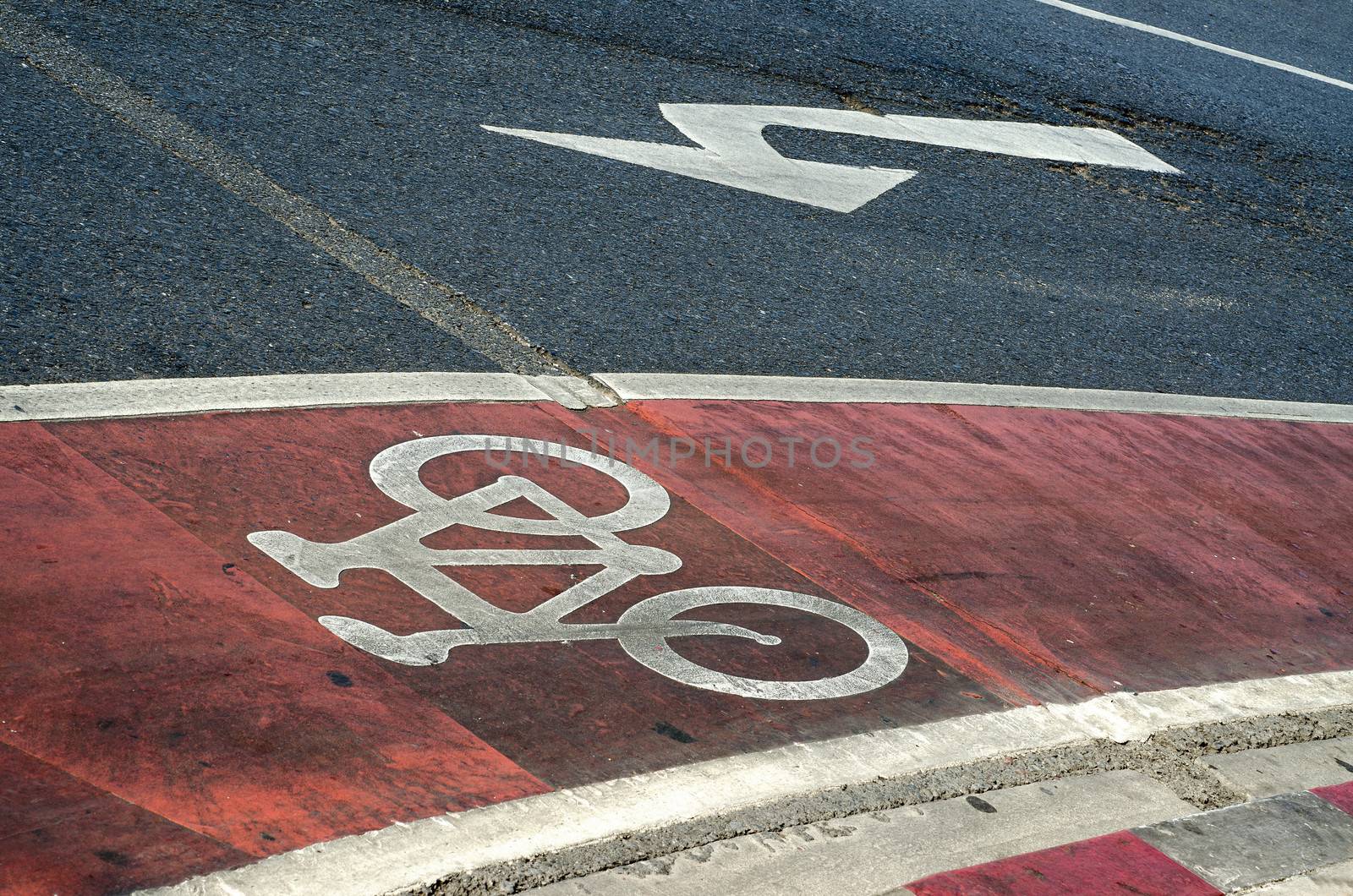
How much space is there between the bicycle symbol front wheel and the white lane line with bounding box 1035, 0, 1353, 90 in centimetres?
939

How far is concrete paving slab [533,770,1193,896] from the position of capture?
268 centimetres

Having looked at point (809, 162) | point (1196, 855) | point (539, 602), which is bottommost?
point (1196, 855)

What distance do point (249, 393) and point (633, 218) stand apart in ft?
8.52

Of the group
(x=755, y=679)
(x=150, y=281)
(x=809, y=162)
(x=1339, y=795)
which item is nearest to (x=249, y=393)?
(x=150, y=281)

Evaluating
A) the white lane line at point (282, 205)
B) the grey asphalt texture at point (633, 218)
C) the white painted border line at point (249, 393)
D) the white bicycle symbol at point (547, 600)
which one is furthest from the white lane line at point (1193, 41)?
the white bicycle symbol at point (547, 600)

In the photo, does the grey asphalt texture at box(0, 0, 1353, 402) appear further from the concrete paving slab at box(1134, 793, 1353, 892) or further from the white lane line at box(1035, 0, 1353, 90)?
the concrete paving slab at box(1134, 793, 1353, 892)

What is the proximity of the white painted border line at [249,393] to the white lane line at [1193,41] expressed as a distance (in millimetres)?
8880

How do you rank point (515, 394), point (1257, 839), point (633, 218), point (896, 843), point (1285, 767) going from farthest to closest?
point (633, 218) → point (515, 394) → point (1285, 767) → point (1257, 839) → point (896, 843)

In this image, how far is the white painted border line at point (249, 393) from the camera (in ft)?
12.7

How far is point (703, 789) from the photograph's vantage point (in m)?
2.97

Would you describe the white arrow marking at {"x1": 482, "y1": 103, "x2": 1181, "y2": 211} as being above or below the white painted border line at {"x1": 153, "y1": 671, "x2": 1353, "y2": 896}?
above

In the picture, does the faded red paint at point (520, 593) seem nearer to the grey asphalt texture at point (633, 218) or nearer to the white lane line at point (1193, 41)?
the grey asphalt texture at point (633, 218)

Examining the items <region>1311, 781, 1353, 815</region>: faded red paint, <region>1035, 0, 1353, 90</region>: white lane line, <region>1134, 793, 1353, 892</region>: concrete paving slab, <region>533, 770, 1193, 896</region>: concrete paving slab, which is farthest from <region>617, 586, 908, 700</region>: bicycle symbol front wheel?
<region>1035, 0, 1353, 90</region>: white lane line

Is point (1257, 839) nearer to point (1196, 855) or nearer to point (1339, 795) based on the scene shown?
point (1196, 855)
